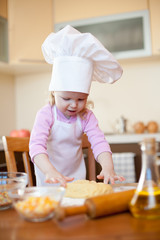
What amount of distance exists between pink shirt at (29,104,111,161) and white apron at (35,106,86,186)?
2cm

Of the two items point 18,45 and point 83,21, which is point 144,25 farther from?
point 18,45

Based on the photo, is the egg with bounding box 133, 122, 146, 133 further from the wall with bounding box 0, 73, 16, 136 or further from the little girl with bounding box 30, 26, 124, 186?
the little girl with bounding box 30, 26, 124, 186

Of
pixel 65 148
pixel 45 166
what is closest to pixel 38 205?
pixel 45 166

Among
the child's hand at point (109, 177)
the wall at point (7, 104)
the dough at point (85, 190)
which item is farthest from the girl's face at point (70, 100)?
the wall at point (7, 104)

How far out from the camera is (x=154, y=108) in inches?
118

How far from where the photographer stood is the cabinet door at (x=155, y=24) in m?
2.66

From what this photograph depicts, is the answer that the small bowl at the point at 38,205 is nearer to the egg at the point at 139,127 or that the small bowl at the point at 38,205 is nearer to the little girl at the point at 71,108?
the little girl at the point at 71,108

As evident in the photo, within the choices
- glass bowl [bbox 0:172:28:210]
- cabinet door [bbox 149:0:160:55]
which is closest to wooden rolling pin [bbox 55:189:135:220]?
glass bowl [bbox 0:172:28:210]

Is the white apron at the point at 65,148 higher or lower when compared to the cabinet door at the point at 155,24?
lower

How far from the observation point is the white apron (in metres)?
1.27

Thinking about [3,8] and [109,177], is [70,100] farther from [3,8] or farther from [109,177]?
[3,8]

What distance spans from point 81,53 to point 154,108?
6.81 feet

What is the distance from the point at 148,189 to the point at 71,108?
0.60 m

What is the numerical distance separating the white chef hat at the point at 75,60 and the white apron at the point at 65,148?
198mm
